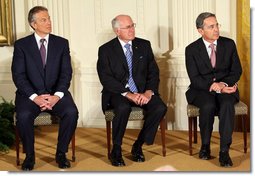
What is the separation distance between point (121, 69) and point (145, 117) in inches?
20.6

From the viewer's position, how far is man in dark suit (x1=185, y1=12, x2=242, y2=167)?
3.88m

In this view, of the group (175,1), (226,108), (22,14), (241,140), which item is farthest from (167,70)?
(22,14)

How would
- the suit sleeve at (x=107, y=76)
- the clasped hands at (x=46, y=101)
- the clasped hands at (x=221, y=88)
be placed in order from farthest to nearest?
1. the suit sleeve at (x=107, y=76)
2. the clasped hands at (x=221, y=88)
3. the clasped hands at (x=46, y=101)

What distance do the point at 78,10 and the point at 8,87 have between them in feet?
4.34

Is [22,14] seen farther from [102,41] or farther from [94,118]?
[94,118]

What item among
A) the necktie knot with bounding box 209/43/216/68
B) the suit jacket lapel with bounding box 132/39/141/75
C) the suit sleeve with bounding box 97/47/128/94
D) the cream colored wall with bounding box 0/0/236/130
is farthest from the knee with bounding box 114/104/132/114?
the cream colored wall with bounding box 0/0/236/130

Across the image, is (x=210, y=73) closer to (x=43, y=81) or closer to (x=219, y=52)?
(x=219, y=52)

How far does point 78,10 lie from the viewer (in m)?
5.44

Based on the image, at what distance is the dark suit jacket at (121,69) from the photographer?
13.6 ft

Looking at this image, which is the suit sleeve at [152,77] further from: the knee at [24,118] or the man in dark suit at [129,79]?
the knee at [24,118]

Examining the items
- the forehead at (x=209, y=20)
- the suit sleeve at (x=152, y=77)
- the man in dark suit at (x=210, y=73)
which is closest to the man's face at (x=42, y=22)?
the suit sleeve at (x=152, y=77)

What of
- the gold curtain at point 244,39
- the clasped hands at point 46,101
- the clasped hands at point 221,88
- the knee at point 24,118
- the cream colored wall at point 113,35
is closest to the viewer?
the knee at point 24,118

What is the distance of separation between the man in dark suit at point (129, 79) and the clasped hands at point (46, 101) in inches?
19.2

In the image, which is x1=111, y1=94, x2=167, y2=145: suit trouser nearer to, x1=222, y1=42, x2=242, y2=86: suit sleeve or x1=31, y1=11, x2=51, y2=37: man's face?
x1=222, y1=42, x2=242, y2=86: suit sleeve
